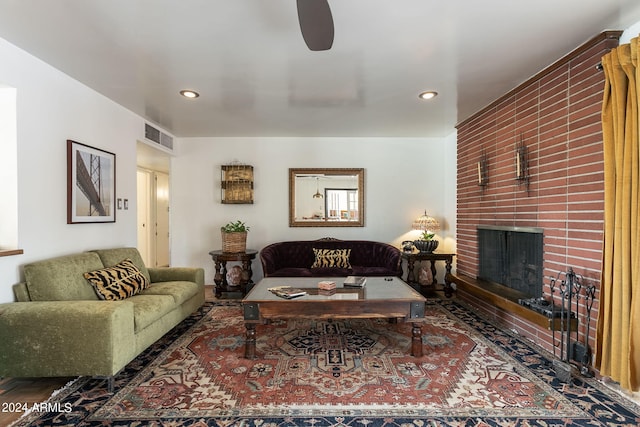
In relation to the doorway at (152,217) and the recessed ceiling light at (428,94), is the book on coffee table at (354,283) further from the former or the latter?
the doorway at (152,217)

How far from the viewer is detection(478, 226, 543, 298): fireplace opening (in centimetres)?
306

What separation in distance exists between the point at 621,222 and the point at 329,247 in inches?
137

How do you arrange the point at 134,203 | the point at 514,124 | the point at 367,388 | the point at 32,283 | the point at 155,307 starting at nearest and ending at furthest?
1. the point at 367,388
2. the point at 32,283
3. the point at 155,307
4. the point at 514,124
5. the point at 134,203

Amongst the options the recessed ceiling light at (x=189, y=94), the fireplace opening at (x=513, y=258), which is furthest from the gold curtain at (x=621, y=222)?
the recessed ceiling light at (x=189, y=94)

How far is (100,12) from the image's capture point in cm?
204

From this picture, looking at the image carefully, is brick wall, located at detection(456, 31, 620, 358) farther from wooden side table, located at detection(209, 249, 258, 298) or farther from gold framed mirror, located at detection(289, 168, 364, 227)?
wooden side table, located at detection(209, 249, 258, 298)

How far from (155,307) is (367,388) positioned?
73.5 inches

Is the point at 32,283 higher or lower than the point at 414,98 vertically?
lower

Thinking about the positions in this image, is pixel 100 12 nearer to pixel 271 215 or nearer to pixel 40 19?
pixel 40 19

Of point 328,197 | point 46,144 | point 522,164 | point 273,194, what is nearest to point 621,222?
point 522,164

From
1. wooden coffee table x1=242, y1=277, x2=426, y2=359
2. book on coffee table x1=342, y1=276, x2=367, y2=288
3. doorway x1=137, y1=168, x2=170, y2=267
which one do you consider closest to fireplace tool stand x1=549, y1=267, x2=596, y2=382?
wooden coffee table x1=242, y1=277, x2=426, y2=359

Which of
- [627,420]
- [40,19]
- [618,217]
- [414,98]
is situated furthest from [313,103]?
[627,420]

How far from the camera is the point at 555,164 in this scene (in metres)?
2.79

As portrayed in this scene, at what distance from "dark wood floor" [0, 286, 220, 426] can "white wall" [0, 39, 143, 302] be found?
0.62 meters
